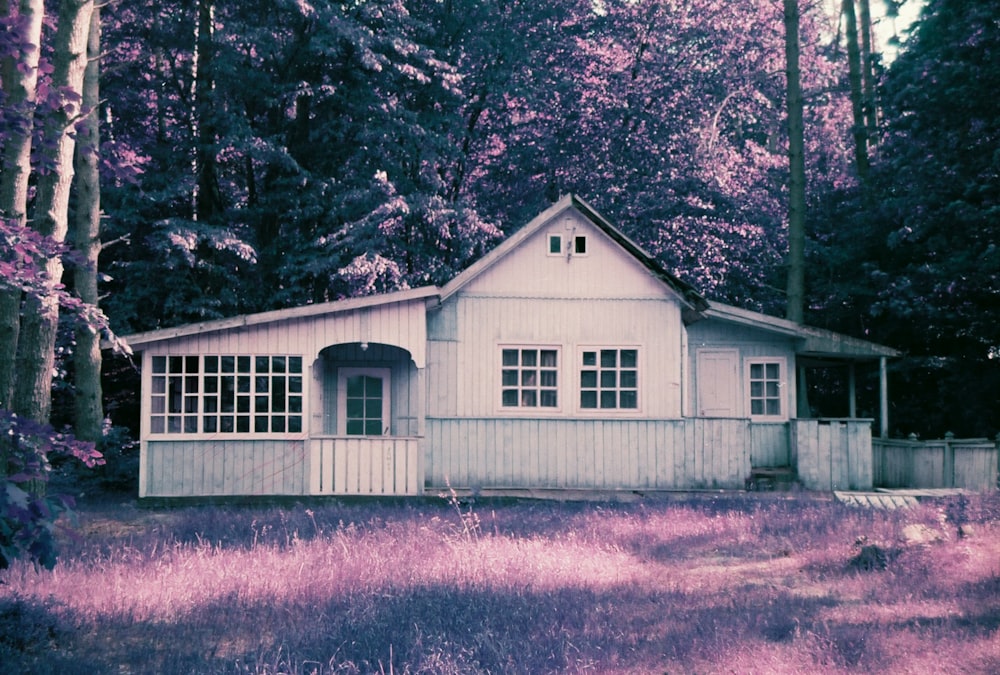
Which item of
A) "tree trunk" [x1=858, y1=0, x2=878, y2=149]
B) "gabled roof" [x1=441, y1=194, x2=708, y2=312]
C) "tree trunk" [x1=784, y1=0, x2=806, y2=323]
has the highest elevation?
"tree trunk" [x1=858, y1=0, x2=878, y2=149]

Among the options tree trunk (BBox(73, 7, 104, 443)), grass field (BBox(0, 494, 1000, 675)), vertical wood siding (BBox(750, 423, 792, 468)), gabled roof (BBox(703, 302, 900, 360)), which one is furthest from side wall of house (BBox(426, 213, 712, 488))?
tree trunk (BBox(73, 7, 104, 443))

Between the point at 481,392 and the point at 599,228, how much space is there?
147 inches

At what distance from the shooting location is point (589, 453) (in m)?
16.5

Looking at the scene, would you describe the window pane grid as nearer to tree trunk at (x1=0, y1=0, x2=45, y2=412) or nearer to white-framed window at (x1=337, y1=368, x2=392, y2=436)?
white-framed window at (x1=337, y1=368, x2=392, y2=436)

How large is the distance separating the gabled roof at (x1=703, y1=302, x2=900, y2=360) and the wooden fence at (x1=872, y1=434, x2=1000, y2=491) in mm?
1943

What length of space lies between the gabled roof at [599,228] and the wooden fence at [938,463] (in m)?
5.60

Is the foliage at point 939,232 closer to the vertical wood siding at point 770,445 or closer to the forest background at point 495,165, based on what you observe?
the forest background at point 495,165

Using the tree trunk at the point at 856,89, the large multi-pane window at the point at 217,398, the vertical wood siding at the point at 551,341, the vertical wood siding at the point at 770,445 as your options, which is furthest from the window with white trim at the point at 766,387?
the tree trunk at the point at 856,89

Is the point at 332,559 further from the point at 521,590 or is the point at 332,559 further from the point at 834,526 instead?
the point at 834,526

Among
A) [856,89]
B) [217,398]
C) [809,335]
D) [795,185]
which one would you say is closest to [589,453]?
[809,335]

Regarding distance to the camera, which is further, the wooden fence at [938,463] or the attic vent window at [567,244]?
the wooden fence at [938,463]

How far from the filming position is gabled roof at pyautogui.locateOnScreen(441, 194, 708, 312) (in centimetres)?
1639

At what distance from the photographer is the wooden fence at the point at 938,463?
17109mm

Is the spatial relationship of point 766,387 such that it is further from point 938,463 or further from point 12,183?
point 12,183
